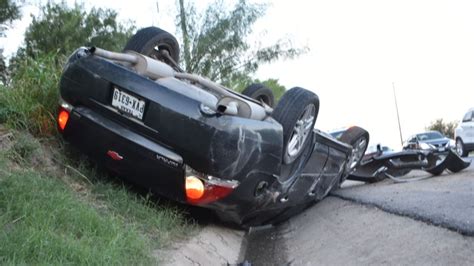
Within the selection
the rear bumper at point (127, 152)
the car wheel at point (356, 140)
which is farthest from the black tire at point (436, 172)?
the rear bumper at point (127, 152)

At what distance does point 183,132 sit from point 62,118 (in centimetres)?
115

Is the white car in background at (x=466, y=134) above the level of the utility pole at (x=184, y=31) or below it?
below

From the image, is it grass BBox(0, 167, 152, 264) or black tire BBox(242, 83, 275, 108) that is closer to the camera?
grass BBox(0, 167, 152, 264)

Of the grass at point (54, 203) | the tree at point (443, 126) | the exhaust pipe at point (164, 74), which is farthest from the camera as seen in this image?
the tree at point (443, 126)

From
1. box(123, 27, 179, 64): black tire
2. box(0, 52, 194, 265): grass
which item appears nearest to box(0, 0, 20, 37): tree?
box(0, 52, 194, 265): grass

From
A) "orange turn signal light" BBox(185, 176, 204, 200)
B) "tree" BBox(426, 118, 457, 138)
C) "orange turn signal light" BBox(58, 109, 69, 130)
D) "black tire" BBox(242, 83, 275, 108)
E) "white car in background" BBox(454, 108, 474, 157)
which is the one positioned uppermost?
"black tire" BBox(242, 83, 275, 108)

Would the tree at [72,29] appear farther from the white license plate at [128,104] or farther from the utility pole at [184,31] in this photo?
the white license plate at [128,104]

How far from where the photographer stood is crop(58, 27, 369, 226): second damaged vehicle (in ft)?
11.3

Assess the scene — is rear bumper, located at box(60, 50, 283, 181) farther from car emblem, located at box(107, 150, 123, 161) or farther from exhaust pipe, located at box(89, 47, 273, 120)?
car emblem, located at box(107, 150, 123, 161)

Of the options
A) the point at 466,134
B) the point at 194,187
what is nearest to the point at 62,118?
the point at 194,187

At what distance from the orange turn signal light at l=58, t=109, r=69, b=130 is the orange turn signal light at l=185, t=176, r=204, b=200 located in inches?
43.5

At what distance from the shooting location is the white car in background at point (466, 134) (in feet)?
52.2

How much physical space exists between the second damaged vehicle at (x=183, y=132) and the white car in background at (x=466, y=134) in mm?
13083

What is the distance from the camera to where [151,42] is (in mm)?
4551
